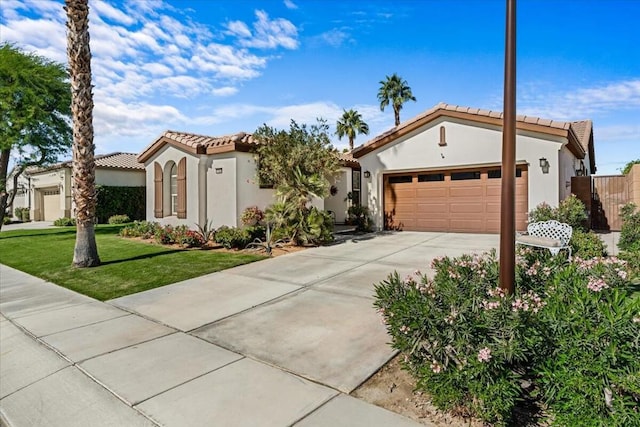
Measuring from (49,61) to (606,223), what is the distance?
2767 cm

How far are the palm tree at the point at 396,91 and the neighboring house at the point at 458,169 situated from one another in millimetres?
18404

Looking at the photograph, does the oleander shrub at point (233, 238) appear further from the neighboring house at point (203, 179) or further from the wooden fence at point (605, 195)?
the wooden fence at point (605, 195)

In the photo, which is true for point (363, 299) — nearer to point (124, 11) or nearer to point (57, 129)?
point (124, 11)

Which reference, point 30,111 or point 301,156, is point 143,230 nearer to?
point 301,156

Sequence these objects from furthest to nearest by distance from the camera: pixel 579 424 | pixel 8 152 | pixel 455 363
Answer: pixel 8 152, pixel 455 363, pixel 579 424

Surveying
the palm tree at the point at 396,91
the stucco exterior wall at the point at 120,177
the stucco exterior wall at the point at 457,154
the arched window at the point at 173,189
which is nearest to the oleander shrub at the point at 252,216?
the arched window at the point at 173,189

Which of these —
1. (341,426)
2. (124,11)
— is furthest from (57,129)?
(341,426)

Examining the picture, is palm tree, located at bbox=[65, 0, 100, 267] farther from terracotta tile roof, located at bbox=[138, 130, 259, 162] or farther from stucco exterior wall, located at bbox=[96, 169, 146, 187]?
stucco exterior wall, located at bbox=[96, 169, 146, 187]

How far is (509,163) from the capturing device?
341 centimetres

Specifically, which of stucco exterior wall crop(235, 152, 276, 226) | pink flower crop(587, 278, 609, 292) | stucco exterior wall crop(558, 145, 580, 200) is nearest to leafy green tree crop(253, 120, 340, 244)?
stucco exterior wall crop(235, 152, 276, 226)

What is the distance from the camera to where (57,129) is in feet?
65.1

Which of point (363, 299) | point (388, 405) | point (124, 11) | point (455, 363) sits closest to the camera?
point (455, 363)

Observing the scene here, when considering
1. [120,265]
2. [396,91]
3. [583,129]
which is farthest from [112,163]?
[583,129]

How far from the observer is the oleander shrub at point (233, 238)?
11.2 m
